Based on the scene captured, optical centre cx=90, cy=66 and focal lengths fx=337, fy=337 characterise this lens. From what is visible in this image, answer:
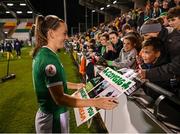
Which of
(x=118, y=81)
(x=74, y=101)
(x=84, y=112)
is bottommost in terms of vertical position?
(x=84, y=112)

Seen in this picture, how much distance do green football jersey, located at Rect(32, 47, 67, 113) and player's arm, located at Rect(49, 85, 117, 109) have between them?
0.06 metres

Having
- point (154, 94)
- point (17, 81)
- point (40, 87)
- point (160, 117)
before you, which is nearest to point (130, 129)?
point (154, 94)

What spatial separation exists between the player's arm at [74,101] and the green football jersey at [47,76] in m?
0.06

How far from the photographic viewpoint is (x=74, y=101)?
2.97m

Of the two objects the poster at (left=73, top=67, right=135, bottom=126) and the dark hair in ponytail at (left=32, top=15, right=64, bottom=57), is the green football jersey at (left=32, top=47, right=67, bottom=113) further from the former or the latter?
the poster at (left=73, top=67, right=135, bottom=126)

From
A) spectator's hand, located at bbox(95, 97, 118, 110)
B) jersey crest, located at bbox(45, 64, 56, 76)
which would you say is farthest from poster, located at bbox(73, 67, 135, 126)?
jersey crest, located at bbox(45, 64, 56, 76)

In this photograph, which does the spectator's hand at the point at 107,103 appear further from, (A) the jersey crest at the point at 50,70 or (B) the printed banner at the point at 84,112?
(A) the jersey crest at the point at 50,70

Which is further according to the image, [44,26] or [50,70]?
[44,26]

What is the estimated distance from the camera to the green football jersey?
291 cm

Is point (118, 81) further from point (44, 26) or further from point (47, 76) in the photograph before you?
point (44, 26)

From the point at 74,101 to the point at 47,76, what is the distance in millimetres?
326

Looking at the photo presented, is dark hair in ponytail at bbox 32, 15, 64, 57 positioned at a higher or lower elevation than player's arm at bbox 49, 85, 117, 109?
higher

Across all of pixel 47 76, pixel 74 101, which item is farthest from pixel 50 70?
pixel 74 101

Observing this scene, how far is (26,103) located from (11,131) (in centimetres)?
271
